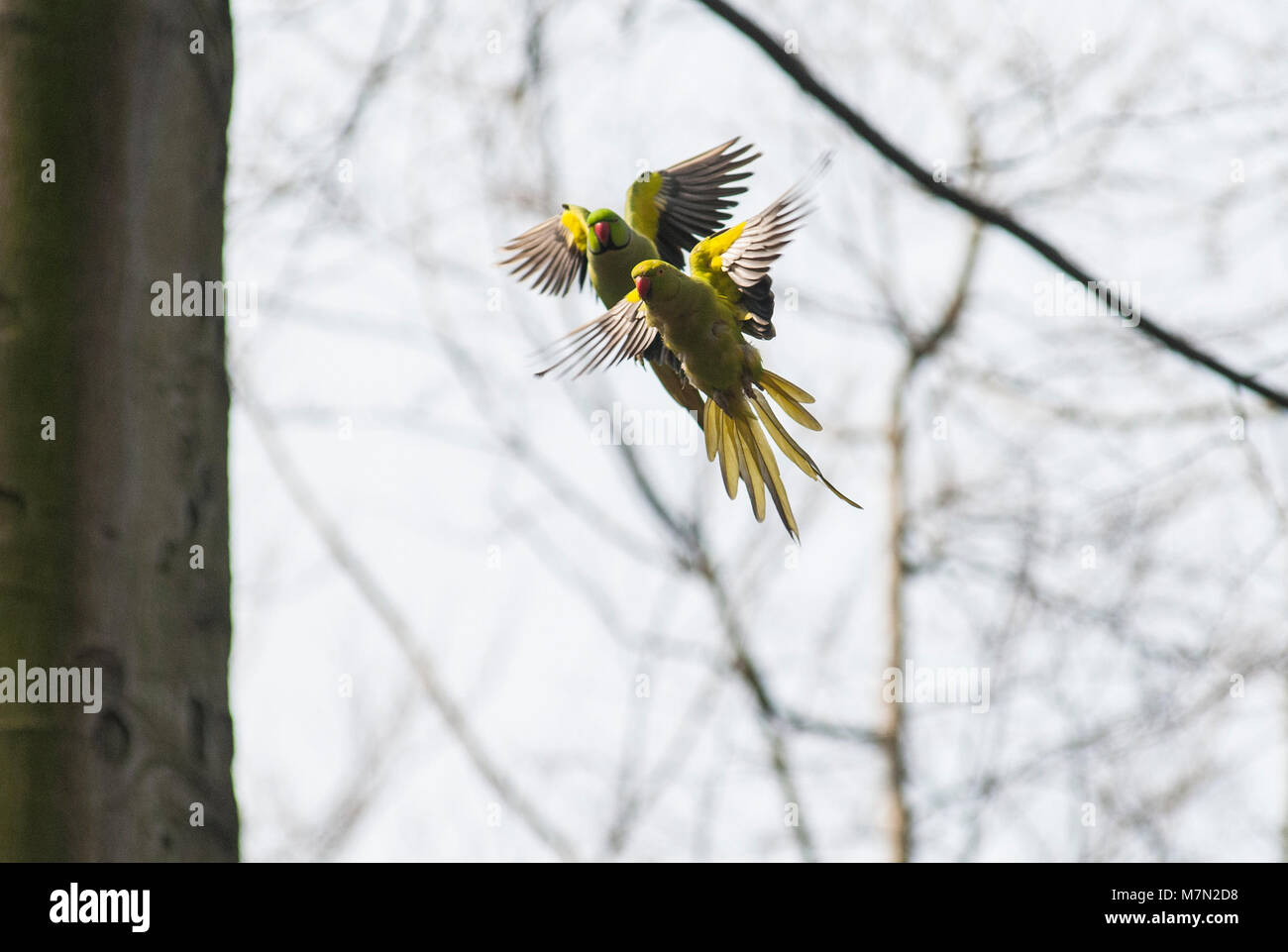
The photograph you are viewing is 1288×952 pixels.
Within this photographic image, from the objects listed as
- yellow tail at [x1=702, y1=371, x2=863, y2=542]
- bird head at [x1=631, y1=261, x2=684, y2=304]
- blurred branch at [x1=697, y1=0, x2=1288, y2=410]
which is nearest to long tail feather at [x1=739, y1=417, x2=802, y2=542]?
yellow tail at [x1=702, y1=371, x2=863, y2=542]

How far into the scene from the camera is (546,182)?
30.6 feet

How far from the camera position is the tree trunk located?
7.06 feet

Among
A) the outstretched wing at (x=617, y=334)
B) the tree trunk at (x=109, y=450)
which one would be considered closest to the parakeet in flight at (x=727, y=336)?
the outstretched wing at (x=617, y=334)

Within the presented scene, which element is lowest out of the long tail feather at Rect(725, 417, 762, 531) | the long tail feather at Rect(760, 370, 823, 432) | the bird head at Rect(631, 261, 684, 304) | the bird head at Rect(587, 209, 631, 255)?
the long tail feather at Rect(725, 417, 762, 531)

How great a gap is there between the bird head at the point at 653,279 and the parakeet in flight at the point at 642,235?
0.15 meters

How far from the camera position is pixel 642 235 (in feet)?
6.32

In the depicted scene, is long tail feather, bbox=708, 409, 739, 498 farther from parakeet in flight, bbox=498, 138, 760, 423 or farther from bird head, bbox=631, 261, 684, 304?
bird head, bbox=631, 261, 684, 304

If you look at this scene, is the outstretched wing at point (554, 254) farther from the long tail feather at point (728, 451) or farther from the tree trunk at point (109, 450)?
the tree trunk at point (109, 450)

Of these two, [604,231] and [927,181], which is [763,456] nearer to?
[604,231]

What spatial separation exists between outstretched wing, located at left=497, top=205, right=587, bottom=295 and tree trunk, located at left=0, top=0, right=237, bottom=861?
796 mm

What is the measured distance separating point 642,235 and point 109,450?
3.59 feet

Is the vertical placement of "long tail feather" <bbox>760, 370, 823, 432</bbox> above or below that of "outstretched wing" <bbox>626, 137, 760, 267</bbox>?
below
